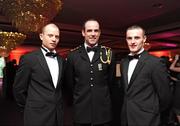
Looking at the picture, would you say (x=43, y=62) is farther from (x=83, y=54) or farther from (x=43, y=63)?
(x=83, y=54)

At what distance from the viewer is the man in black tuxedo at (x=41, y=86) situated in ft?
8.05

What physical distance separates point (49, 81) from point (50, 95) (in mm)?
124

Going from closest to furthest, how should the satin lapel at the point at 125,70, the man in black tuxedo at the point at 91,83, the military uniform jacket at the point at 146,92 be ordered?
the military uniform jacket at the point at 146,92, the satin lapel at the point at 125,70, the man in black tuxedo at the point at 91,83

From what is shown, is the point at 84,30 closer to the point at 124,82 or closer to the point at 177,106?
the point at 124,82

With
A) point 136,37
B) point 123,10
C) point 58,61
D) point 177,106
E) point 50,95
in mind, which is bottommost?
point 177,106

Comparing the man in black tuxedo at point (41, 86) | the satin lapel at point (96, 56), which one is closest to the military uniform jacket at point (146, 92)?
the satin lapel at point (96, 56)

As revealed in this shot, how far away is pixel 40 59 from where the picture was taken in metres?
2.52

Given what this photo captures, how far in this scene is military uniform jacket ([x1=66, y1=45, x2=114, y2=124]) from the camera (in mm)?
2672

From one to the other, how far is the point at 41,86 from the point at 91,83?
484mm

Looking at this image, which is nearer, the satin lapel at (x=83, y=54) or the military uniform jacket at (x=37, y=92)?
the military uniform jacket at (x=37, y=92)

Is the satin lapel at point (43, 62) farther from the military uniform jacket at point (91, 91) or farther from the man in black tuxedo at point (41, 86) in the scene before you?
the military uniform jacket at point (91, 91)

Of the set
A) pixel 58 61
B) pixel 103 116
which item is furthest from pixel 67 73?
pixel 103 116

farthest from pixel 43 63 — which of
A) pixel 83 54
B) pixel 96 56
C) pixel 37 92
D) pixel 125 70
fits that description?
pixel 125 70

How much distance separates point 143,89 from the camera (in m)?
2.39
